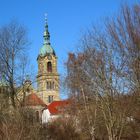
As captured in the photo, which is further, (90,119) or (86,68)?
(90,119)

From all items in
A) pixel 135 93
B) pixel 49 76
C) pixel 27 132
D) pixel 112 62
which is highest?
pixel 49 76

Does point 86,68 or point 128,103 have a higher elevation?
point 86,68

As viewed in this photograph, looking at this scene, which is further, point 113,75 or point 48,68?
point 48,68

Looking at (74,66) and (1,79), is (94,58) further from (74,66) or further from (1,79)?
(1,79)

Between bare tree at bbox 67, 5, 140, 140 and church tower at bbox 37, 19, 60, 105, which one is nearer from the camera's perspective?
bare tree at bbox 67, 5, 140, 140

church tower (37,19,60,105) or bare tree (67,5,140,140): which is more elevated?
church tower (37,19,60,105)

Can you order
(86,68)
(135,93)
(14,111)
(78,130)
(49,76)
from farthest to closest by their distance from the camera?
(49,76) < (78,130) < (14,111) < (86,68) < (135,93)

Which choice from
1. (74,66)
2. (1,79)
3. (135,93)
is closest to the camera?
(135,93)

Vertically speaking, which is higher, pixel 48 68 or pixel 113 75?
pixel 48 68

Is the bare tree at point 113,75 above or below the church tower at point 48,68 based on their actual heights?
below

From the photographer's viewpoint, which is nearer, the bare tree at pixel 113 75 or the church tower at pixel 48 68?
the bare tree at pixel 113 75

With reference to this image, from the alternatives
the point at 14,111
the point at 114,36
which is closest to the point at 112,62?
the point at 114,36

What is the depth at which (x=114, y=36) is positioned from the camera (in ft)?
77.3

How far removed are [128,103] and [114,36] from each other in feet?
13.0
